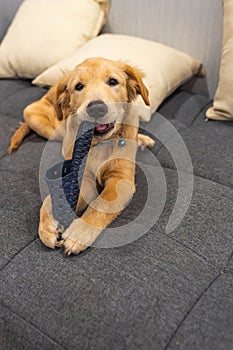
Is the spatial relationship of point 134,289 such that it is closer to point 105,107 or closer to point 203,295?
point 203,295

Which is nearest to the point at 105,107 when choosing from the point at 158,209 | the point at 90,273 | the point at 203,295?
the point at 158,209

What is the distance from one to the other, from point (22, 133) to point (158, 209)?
0.71 m

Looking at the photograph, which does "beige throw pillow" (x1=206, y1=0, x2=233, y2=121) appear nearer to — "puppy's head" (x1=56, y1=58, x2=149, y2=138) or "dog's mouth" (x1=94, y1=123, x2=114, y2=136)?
"puppy's head" (x1=56, y1=58, x2=149, y2=138)

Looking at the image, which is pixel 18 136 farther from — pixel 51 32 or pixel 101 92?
pixel 51 32

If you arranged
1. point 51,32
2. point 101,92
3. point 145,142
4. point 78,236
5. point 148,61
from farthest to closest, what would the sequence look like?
1. point 51,32
2. point 148,61
3. point 145,142
4. point 101,92
5. point 78,236

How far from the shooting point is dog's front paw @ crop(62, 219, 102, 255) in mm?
959

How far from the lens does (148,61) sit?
159 cm

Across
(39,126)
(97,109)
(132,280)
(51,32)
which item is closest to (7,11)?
(51,32)

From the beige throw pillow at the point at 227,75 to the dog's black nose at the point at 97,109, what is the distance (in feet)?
2.06

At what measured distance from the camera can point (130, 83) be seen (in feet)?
4.04

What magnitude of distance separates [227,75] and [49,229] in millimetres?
938

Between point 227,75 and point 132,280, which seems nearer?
point 132,280

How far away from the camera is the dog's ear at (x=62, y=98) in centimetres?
123

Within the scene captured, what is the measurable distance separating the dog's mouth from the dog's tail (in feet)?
1.55
